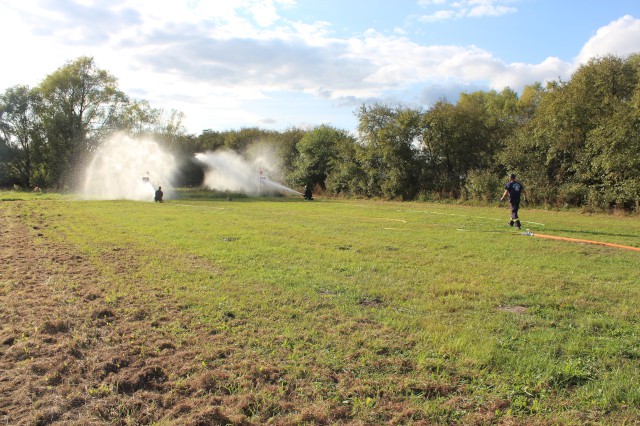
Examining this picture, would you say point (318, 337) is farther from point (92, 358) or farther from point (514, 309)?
point (514, 309)

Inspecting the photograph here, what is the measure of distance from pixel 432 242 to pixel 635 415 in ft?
27.6

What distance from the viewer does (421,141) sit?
1278 inches

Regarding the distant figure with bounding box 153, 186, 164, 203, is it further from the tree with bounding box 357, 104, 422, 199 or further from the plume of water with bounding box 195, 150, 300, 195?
the tree with bounding box 357, 104, 422, 199

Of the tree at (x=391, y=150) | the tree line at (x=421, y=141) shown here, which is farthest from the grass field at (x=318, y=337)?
the tree at (x=391, y=150)

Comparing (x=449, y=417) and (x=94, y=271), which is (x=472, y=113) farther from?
(x=449, y=417)

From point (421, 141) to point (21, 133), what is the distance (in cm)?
4584

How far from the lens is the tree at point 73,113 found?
46219 mm

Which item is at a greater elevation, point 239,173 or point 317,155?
point 317,155

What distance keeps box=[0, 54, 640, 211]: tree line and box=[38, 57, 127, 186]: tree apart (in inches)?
4.3

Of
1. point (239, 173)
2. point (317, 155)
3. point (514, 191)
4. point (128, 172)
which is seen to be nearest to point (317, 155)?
point (317, 155)

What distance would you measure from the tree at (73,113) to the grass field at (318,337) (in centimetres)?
4191

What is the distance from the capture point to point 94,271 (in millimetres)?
8203

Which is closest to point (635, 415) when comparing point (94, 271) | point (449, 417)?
point (449, 417)

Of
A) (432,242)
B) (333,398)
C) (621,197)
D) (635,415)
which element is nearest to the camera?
(635,415)
